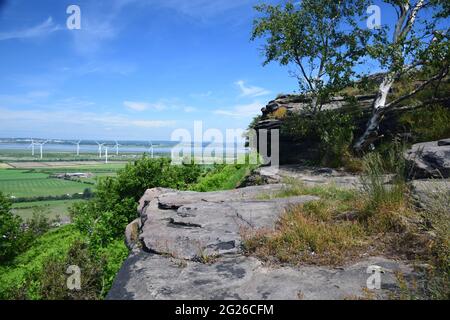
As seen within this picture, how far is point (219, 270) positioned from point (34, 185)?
93.3 m

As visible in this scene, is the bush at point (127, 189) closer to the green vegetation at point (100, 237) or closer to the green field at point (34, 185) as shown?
the green vegetation at point (100, 237)

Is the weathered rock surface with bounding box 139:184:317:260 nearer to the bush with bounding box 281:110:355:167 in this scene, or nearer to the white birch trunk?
the bush with bounding box 281:110:355:167

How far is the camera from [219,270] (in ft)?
13.4

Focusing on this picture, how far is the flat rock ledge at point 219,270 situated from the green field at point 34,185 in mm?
77012

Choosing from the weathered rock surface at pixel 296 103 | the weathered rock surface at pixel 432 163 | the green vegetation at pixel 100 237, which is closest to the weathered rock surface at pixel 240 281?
the weathered rock surface at pixel 432 163

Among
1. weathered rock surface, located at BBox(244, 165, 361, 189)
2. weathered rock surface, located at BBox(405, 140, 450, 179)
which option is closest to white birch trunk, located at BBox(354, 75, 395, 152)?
weathered rock surface, located at BBox(244, 165, 361, 189)

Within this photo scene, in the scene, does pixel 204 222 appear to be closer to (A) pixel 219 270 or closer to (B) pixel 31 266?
(A) pixel 219 270

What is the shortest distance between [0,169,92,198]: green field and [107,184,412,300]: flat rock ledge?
77012 mm

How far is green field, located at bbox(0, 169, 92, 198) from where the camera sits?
76381 millimetres

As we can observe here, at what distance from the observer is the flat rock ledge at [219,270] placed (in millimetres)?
3488

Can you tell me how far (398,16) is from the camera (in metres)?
12.6

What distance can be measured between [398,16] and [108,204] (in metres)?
15.5

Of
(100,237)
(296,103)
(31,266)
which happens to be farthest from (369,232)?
(31,266)
